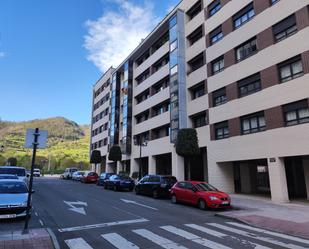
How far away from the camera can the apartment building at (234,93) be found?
18219 millimetres

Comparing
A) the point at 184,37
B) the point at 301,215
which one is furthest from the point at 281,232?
the point at 184,37

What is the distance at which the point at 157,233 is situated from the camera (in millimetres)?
8992

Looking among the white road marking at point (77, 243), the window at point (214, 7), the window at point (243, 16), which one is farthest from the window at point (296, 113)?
the white road marking at point (77, 243)

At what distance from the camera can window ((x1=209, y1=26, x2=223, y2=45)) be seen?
83.9ft

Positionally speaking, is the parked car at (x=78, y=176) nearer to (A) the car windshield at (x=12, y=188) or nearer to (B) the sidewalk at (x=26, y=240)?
(A) the car windshield at (x=12, y=188)

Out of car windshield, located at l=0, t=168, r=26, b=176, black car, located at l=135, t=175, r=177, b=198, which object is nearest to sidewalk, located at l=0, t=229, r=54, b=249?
black car, located at l=135, t=175, r=177, b=198

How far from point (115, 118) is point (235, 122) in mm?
28471

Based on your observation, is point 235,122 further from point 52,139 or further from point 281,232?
point 52,139

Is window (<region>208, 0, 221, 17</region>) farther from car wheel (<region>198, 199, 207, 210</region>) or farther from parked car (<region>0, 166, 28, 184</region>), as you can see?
parked car (<region>0, 166, 28, 184</region>)

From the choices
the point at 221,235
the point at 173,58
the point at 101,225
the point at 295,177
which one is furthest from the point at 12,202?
the point at 173,58

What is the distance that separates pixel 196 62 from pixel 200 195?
18.1 meters

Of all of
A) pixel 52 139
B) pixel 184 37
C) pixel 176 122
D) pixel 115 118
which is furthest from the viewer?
pixel 52 139

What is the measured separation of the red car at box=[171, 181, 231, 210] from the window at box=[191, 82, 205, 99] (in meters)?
13.5

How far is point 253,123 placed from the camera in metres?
21.2
